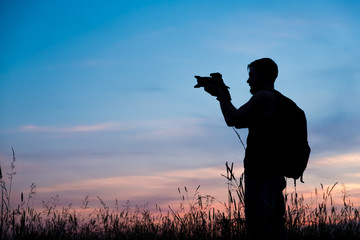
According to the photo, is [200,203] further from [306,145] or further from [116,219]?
[306,145]

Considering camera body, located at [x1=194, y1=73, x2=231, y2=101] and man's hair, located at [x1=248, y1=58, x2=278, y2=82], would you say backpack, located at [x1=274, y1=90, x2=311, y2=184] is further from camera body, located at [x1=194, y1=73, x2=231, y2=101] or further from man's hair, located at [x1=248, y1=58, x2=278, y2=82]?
camera body, located at [x1=194, y1=73, x2=231, y2=101]

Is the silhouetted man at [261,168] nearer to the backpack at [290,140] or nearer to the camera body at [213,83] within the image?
the backpack at [290,140]

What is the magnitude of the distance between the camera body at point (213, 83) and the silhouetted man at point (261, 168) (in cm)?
35

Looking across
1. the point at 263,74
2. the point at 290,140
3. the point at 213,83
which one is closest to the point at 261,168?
the point at 290,140

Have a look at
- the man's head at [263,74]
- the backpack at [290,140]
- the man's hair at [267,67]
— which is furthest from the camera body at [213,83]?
the backpack at [290,140]

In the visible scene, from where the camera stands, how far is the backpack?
10.6ft

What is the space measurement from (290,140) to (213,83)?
0.99 meters

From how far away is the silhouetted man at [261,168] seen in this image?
10.3 feet

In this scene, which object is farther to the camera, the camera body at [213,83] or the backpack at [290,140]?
the camera body at [213,83]

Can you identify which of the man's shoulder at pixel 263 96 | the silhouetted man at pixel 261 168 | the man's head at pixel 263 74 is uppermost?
the man's head at pixel 263 74

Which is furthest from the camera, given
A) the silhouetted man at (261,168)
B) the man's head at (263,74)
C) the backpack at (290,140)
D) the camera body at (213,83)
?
the camera body at (213,83)

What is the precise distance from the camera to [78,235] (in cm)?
601

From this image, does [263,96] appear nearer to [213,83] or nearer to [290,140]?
[290,140]

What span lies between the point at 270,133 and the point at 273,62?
0.74 metres
